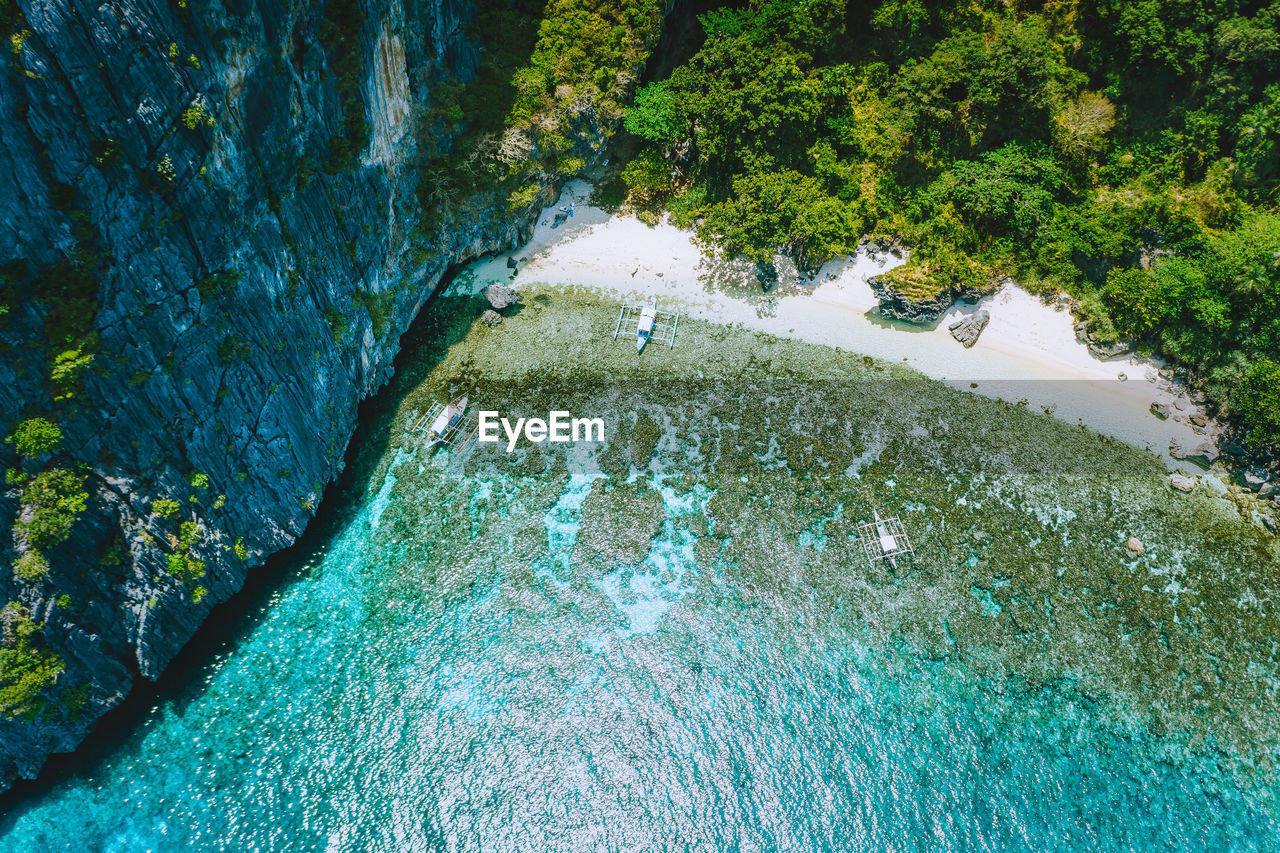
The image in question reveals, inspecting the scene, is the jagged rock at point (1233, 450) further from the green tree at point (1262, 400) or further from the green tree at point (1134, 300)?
the green tree at point (1134, 300)

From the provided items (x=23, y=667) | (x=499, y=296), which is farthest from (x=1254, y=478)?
(x=23, y=667)

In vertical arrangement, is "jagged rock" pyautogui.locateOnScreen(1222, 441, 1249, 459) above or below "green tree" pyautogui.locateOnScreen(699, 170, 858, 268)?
below

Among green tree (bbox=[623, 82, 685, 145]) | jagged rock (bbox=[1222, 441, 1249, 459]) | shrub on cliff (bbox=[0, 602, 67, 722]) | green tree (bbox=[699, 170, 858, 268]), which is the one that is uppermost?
green tree (bbox=[623, 82, 685, 145])

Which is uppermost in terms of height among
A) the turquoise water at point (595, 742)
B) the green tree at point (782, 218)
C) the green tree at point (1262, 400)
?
the green tree at point (782, 218)

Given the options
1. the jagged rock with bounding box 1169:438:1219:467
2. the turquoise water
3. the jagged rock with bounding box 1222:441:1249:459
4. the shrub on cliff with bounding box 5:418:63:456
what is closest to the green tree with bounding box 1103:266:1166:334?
the jagged rock with bounding box 1169:438:1219:467

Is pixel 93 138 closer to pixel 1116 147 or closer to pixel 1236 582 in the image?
pixel 1116 147

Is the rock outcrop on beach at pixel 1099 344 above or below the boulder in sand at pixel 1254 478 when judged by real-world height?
above

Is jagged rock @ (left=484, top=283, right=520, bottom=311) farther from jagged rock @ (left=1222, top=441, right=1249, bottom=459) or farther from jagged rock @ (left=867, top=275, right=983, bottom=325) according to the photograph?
jagged rock @ (left=1222, top=441, right=1249, bottom=459)

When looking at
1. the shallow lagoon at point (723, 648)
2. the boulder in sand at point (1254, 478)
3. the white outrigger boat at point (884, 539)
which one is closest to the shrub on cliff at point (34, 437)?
the shallow lagoon at point (723, 648)
